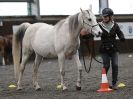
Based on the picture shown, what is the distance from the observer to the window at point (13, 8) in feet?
82.9

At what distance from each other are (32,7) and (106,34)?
57.0 ft

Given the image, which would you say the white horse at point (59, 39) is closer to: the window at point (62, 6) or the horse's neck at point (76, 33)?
the horse's neck at point (76, 33)

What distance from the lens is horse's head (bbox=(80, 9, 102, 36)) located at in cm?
917

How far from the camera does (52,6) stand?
89.4 feet

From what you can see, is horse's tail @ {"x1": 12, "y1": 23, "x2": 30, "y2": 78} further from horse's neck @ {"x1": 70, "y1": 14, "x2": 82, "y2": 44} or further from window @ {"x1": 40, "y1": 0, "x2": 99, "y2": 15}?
window @ {"x1": 40, "y1": 0, "x2": 99, "y2": 15}

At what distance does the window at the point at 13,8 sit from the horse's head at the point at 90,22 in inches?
635

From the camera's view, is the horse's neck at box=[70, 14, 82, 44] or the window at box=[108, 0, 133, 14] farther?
the window at box=[108, 0, 133, 14]

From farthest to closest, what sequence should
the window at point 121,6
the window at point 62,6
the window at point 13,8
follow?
the window at point 121,6, the window at point 62,6, the window at point 13,8

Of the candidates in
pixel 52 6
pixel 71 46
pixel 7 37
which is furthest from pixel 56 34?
pixel 52 6

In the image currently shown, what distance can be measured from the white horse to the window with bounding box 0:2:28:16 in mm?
14420

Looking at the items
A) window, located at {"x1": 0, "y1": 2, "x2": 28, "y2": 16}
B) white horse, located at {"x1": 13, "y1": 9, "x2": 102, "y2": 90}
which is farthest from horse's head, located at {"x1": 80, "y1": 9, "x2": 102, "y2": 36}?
window, located at {"x1": 0, "y1": 2, "x2": 28, "y2": 16}

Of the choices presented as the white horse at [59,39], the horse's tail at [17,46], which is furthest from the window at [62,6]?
the white horse at [59,39]

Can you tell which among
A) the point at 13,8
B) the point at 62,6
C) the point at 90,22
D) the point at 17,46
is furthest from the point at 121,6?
the point at 90,22

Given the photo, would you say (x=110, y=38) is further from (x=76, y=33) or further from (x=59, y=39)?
(x=59, y=39)
